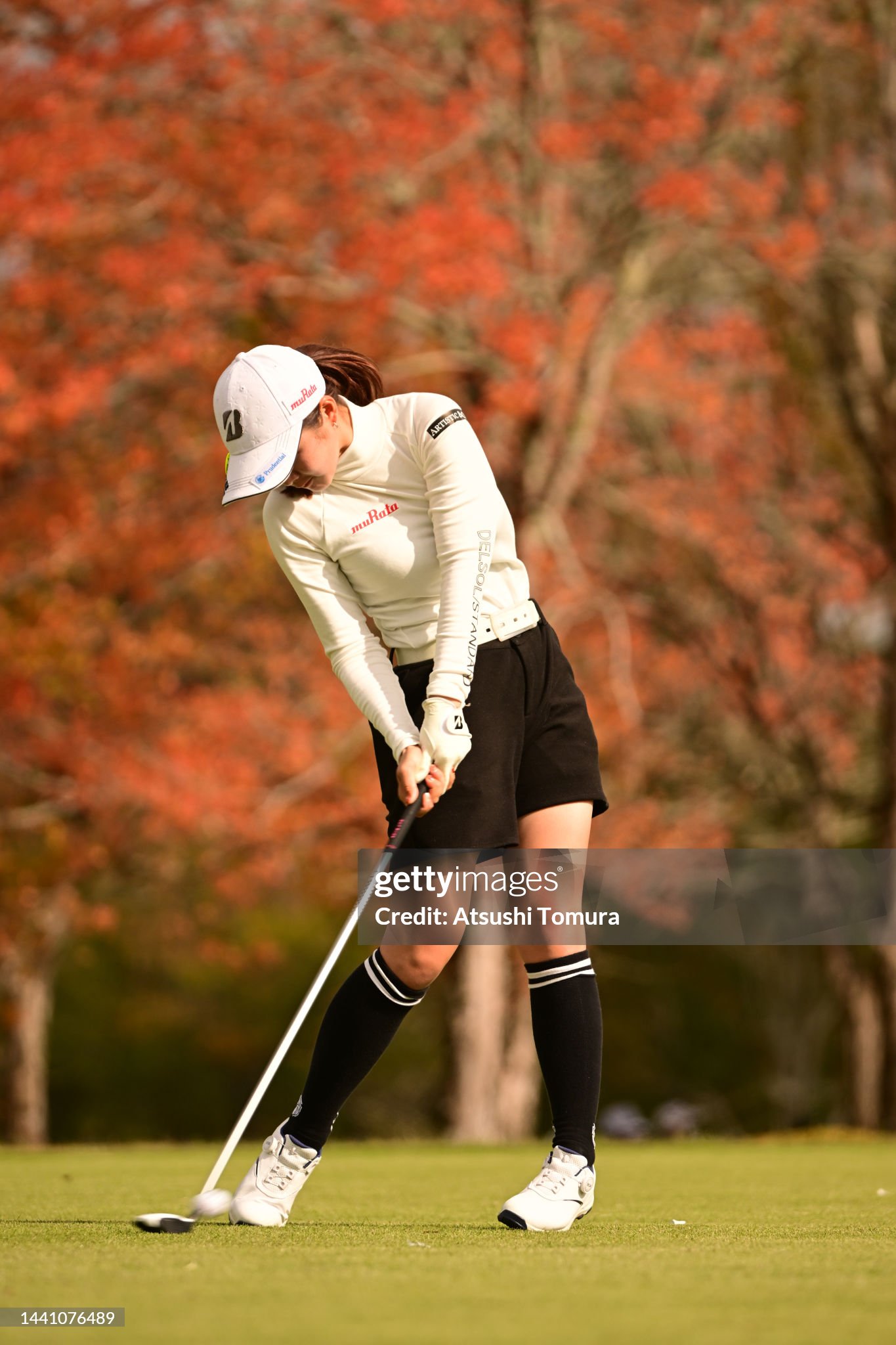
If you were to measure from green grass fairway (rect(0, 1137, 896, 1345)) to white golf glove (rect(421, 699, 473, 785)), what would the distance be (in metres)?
1.00

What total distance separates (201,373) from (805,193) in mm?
4953

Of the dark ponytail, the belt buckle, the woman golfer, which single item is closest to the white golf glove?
the woman golfer

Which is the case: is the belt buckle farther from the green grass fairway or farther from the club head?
the club head

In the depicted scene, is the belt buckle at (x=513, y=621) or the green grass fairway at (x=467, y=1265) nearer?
the green grass fairway at (x=467, y=1265)

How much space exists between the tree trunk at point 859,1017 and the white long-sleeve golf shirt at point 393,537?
13.4 m

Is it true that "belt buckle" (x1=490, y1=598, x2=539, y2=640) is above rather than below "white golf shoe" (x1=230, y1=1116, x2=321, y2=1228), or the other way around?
above

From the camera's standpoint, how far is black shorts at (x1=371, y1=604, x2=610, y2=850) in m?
3.76

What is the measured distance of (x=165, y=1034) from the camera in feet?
105

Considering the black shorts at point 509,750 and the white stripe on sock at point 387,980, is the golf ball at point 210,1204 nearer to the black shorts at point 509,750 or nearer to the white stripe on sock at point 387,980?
the white stripe on sock at point 387,980

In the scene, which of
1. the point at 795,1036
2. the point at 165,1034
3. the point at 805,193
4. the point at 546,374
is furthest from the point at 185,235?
the point at 165,1034

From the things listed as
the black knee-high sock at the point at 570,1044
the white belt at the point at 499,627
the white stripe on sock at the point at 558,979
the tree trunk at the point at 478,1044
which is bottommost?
Result: the tree trunk at the point at 478,1044

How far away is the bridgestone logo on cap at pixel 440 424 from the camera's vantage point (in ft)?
12.6

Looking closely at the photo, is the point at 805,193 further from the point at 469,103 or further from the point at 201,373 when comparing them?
the point at 201,373

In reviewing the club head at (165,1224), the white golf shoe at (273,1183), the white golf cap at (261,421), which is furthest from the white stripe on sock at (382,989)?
the white golf cap at (261,421)
